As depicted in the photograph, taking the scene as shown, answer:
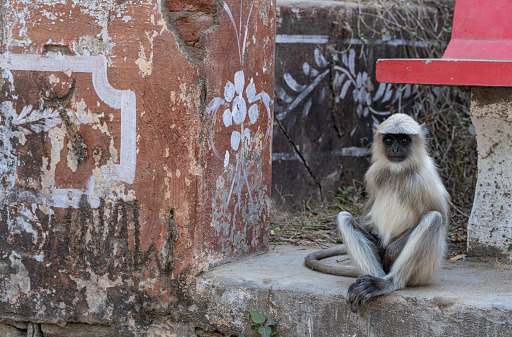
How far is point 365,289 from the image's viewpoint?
3.60 m

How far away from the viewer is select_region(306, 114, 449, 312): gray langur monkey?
12.2 ft

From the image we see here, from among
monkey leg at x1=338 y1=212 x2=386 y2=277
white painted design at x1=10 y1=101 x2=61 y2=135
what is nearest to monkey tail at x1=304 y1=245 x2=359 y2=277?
monkey leg at x1=338 y1=212 x2=386 y2=277

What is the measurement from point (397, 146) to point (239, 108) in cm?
101

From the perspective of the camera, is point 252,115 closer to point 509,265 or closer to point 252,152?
point 252,152

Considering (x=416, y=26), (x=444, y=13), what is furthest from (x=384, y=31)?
(x=444, y=13)

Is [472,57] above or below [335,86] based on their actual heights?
above

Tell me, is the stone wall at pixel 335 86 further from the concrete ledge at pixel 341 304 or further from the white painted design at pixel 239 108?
the concrete ledge at pixel 341 304

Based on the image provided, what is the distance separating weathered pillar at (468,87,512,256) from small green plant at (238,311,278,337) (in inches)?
71.2

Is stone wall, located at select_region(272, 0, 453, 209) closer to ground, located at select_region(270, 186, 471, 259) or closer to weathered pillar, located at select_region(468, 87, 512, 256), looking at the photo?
ground, located at select_region(270, 186, 471, 259)

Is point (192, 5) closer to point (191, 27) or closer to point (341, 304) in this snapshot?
point (191, 27)

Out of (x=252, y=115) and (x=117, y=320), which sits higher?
(x=252, y=115)

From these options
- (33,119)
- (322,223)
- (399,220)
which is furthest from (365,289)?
(322,223)

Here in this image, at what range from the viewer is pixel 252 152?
4520 mm

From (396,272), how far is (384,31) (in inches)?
155
